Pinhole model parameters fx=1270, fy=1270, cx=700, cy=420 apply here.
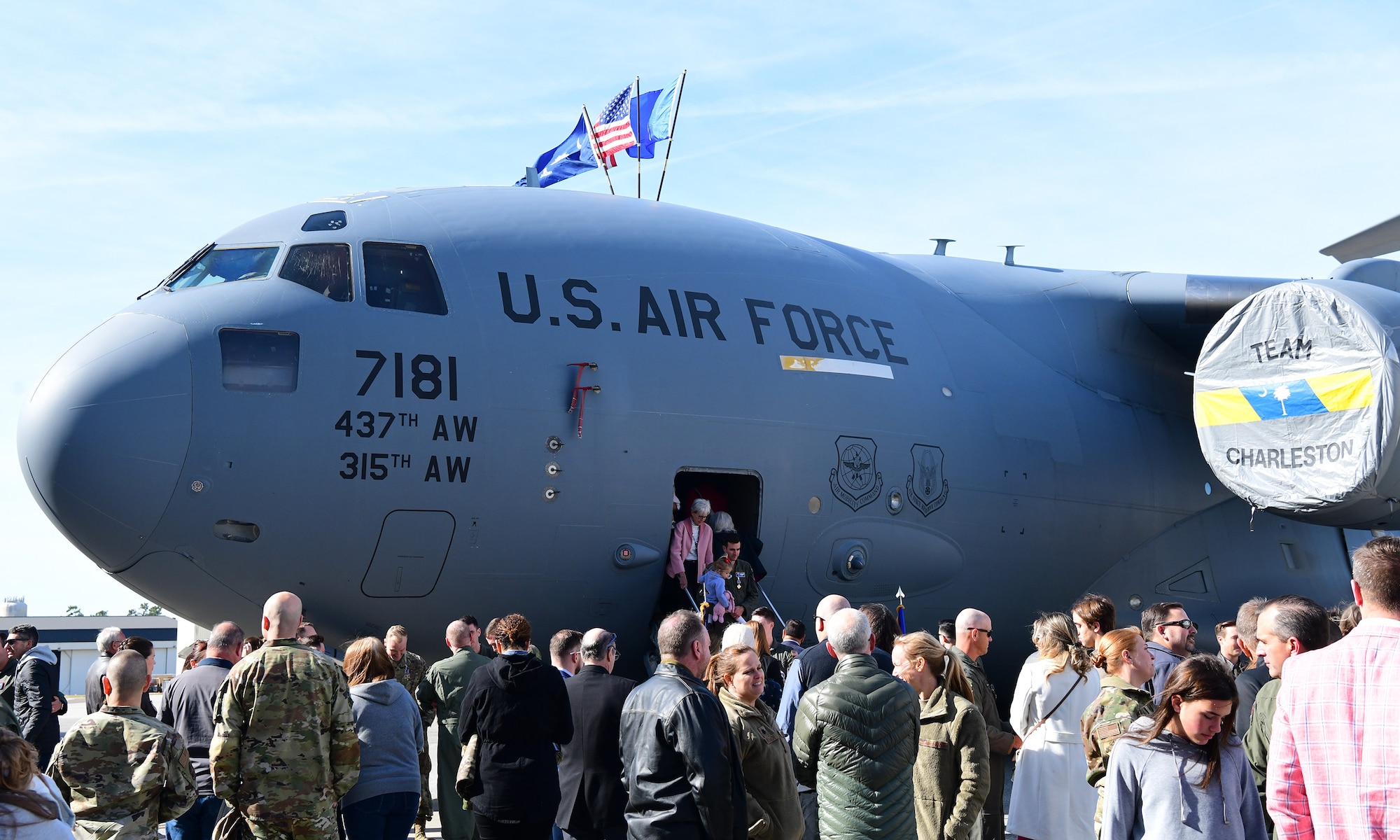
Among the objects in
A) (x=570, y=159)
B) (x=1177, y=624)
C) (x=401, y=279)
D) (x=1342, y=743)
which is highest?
(x=570, y=159)

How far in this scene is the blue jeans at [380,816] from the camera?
19.4ft

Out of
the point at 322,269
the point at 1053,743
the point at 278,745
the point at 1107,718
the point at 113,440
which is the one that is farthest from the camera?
the point at 322,269

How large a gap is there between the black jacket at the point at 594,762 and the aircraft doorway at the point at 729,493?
3.61 m

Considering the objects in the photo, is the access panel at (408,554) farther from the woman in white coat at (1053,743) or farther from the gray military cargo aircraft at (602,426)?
the woman in white coat at (1053,743)

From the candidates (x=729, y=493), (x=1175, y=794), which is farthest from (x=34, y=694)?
(x=1175, y=794)

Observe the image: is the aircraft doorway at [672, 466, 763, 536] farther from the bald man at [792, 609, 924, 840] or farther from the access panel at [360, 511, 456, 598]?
the bald man at [792, 609, 924, 840]

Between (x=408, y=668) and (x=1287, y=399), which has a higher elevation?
(x=1287, y=399)

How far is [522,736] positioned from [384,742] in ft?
2.29

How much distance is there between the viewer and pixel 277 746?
520 centimetres

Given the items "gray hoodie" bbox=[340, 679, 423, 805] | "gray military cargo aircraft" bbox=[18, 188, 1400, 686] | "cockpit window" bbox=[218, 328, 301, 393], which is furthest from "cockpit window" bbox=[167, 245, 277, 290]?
"gray hoodie" bbox=[340, 679, 423, 805]

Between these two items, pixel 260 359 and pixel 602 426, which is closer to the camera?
pixel 260 359

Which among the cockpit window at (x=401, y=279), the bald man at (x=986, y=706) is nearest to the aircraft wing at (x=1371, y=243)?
the bald man at (x=986, y=706)

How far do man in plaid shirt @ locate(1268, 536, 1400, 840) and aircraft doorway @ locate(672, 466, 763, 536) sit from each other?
5863mm

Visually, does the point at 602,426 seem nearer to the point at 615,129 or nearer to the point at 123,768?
the point at 123,768
